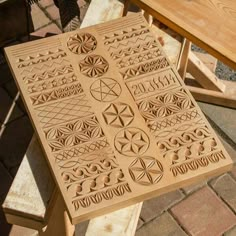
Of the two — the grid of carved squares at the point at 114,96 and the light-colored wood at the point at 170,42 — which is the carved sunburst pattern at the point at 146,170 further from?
the light-colored wood at the point at 170,42

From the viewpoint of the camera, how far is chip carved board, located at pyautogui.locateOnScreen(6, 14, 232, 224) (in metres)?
1.19

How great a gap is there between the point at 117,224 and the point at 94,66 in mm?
470

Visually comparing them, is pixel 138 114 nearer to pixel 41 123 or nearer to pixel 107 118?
pixel 107 118

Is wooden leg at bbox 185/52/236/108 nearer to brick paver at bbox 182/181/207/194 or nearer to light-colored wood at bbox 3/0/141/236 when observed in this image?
brick paver at bbox 182/181/207/194

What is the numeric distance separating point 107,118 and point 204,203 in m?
0.86

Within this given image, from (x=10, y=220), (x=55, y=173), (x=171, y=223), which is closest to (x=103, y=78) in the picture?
(x=55, y=173)

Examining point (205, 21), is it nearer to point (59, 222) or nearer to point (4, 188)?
point (59, 222)

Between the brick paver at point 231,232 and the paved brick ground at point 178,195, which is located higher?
the paved brick ground at point 178,195

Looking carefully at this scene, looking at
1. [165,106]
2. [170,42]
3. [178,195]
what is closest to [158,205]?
[178,195]

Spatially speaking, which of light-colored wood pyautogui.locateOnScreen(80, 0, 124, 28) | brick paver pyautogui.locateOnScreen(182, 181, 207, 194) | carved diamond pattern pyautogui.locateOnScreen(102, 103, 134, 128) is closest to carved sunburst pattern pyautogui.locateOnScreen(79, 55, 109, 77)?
carved diamond pattern pyautogui.locateOnScreen(102, 103, 134, 128)

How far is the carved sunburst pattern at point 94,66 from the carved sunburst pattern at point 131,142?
20 centimetres

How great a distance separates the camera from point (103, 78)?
138cm

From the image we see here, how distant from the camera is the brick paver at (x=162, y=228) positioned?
6.29 ft

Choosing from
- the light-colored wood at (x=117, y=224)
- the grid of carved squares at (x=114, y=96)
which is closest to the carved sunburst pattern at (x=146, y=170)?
the grid of carved squares at (x=114, y=96)
